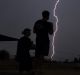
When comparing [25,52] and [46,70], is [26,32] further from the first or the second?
[46,70]

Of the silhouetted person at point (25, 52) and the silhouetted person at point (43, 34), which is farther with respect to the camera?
the silhouetted person at point (25, 52)

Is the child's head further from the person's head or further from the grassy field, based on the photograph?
the grassy field

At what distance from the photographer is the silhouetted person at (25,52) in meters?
11.5

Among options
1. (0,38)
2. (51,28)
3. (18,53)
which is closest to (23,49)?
(18,53)

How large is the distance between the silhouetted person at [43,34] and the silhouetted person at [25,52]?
461 millimetres

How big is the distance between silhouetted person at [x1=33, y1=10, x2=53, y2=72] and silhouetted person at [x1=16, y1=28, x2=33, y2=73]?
461 mm

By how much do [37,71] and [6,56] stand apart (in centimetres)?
443

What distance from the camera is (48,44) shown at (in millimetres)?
11078

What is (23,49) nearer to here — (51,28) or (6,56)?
(51,28)

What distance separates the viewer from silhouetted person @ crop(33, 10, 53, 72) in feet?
36.0

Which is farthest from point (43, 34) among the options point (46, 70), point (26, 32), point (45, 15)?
point (46, 70)

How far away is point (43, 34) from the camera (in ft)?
36.3

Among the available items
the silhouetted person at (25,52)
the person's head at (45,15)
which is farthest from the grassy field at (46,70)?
the person's head at (45,15)

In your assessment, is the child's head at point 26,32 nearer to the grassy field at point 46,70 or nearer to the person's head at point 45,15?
the person's head at point 45,15
